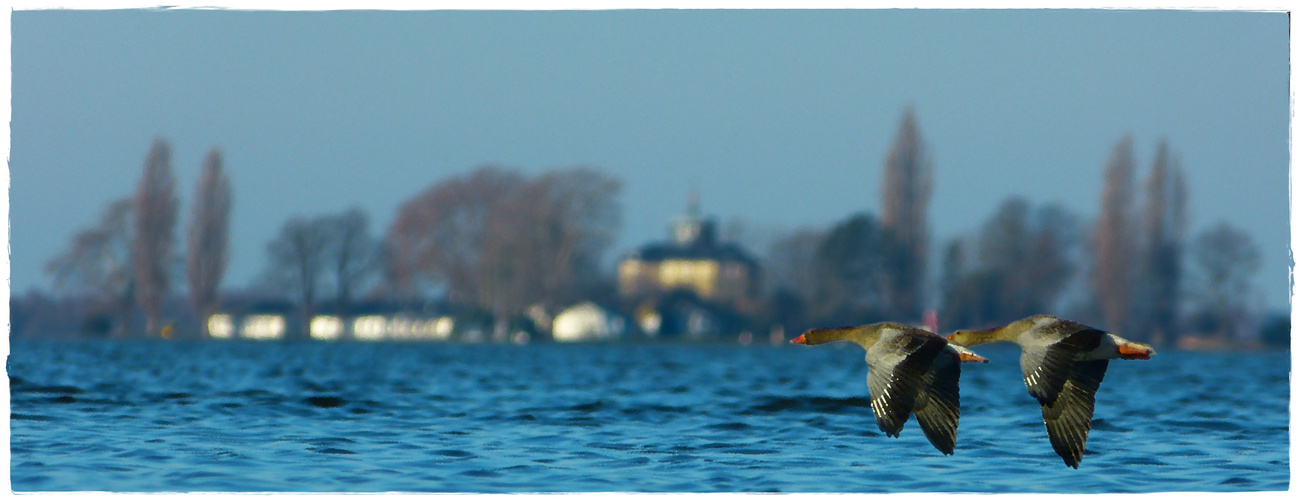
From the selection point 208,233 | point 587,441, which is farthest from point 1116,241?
point 587,441

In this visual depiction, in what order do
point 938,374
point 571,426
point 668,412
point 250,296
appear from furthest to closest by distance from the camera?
point 250,296 < point 668,412 < point 571,426 < point 938,374

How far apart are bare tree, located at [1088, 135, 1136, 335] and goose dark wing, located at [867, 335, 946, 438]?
→ 92488mm

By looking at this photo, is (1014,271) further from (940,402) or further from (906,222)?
(940,402)

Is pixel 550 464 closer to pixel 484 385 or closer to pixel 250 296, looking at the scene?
pixel 484 385

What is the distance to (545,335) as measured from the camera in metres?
113

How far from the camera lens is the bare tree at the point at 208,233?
112750 millimetres

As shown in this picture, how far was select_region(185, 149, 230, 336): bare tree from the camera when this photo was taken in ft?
370

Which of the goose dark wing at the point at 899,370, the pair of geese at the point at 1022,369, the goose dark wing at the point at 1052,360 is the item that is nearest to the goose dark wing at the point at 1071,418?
the pair of geese at the point at 1022,369

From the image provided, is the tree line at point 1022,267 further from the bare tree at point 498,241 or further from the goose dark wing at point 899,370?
the goose dark wing at point 899,370

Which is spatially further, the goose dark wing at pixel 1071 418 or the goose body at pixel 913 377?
the goose dark wing at pixel 1071 418

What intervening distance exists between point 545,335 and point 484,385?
7897cm

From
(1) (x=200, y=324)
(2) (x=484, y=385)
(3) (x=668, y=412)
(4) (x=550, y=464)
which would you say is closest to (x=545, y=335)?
(1) (x=200, y=324)

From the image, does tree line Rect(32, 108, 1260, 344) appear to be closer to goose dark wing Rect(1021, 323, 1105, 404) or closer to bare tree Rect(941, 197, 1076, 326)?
bare tree Rect(941, 197, 1076, 326)

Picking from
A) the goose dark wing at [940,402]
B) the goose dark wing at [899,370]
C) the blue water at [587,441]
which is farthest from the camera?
the blue water at [587,441]
